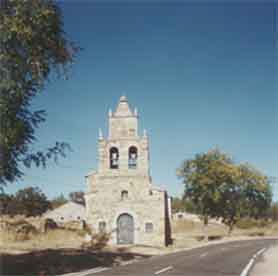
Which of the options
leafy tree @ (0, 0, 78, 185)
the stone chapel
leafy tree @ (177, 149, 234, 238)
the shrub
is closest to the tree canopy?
leafy tree @ (177, 149, 234, 238)

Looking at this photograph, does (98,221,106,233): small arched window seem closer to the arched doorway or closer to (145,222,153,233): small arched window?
the arched doorway

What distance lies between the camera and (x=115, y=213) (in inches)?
1475

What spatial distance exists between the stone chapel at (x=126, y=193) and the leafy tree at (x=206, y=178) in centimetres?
1535

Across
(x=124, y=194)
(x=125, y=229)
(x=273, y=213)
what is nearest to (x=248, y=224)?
(x=273, y=213)

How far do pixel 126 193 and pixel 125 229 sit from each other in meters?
3.16

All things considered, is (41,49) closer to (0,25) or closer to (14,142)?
(0,25)

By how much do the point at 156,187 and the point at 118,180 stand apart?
3.45 metres

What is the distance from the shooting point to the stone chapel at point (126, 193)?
37062mm

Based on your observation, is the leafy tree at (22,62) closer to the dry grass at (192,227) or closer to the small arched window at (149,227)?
the small arched window at (149,227)

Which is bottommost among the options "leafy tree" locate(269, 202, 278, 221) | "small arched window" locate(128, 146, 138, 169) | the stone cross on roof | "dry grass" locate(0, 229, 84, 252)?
"dry grass" locate(0, 229, 84, 252)

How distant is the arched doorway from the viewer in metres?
37.2

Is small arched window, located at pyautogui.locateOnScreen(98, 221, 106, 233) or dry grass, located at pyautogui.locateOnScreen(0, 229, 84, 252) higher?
small arched window, located at pyautogui.locateOnScreen(98, 221, 106, 233)

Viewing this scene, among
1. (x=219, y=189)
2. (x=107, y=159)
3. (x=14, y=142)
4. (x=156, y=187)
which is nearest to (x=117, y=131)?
(x=107, y=159)

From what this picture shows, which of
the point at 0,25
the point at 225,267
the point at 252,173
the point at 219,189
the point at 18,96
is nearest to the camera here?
the point at 0,25
